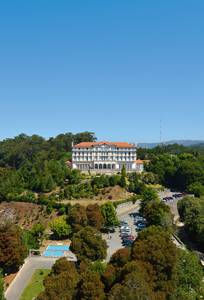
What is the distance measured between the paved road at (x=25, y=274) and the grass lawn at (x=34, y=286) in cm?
41

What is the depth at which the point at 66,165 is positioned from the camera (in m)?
78.2

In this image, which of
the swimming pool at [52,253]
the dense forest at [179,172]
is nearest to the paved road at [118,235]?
the swimming pool at [52,253]

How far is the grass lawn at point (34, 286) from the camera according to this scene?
32.1m

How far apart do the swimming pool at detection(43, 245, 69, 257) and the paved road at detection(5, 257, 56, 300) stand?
53.4 inches

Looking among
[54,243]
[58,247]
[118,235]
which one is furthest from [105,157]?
[58,247]

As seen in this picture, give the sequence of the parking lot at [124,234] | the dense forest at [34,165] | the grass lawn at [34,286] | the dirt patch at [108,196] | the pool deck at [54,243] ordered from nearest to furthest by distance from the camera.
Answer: the grass lawn at [34,286]
the parking lot at [124,234]
the pool deck at [54,243]
the dirt patch at [108,196]
the dense forest at [34,165]

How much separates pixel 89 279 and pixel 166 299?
17.6 feet

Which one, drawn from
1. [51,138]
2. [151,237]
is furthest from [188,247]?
[51,138]

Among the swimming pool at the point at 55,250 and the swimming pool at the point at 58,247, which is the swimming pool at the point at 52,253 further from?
the swimming pool at the point at 58,247

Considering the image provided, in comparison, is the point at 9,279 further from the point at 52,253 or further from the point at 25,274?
the point at 52,253

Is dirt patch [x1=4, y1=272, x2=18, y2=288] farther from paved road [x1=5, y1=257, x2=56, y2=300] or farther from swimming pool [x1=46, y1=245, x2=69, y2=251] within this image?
swimming pool [x1=46, y1=245, x2=69, y2=251]

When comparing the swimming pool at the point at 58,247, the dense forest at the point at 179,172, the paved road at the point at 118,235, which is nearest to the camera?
Result: the paved road at the point at 118,235

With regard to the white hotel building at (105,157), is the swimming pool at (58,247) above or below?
below

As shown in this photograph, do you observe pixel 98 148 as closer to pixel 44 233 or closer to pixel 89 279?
pixel 44 233
